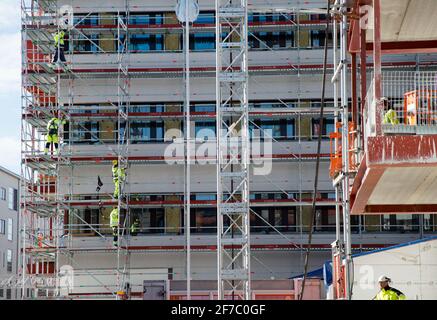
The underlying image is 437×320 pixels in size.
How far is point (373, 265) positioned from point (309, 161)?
1018 centimetres

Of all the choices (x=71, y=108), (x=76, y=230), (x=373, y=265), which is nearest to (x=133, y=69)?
(x=71, y=108)

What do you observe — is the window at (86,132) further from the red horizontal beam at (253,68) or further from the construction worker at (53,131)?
the red horizontal beam at (253,68)

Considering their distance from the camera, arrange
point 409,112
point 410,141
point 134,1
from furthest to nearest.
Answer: point 134,1, point 409,112, point 410,141

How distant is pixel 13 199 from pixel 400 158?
51.5 m

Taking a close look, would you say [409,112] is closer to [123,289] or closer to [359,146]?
[359,146]

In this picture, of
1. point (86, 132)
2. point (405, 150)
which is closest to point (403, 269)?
point (405, 150)

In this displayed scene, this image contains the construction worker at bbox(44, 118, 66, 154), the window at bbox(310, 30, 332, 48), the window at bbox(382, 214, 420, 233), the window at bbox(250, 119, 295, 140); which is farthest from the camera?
the window at bbox(310, 30, 332, 48)

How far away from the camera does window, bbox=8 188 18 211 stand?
2343 inches

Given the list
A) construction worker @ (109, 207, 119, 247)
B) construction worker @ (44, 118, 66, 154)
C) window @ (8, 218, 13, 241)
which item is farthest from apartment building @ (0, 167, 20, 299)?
construction worker @ (44, 118, 66, 154)

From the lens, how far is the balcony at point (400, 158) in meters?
12.1

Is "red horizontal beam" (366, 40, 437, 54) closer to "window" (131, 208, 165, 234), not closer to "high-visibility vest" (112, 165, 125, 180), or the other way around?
"high-visibility vest" (112, 165, 125, 180)

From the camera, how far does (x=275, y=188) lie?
34438 millimetres

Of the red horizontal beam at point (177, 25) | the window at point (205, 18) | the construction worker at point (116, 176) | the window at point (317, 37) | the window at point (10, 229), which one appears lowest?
the window at point (10, 229)

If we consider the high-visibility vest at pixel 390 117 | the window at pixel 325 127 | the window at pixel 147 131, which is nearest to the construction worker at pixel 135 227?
the window at pixel 147 131
